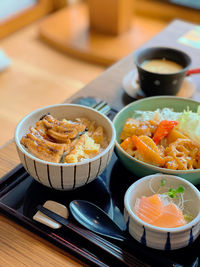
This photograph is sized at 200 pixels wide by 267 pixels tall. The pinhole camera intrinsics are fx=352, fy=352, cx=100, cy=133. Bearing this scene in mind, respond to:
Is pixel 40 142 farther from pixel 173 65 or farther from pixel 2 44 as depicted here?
pixel 2 44

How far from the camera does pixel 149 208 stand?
83cm

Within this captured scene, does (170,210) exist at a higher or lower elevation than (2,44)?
higher

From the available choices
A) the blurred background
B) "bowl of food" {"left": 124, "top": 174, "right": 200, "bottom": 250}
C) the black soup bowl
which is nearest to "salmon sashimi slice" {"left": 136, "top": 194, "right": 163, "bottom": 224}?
"bowl of food" {"left": 124, "top": 174, "right": 200, "bottom": 250}

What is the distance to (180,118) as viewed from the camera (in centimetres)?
111

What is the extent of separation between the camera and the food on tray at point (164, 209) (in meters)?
0.80

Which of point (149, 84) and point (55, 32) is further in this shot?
point (55, 32)

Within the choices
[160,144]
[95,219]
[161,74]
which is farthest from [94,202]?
[161,74]

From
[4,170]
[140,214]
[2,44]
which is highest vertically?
[140,214]

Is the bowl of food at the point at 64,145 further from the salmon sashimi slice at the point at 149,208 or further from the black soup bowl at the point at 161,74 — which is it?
the black soup bowl at the point at 161,74

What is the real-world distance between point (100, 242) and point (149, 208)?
14 centimetres

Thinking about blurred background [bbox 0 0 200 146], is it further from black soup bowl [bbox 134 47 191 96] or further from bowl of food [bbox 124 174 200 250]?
bowl of food [bbox 124 174 200 250]

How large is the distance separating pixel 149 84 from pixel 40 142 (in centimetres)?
57

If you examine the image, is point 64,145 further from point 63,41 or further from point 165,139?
point 63,41

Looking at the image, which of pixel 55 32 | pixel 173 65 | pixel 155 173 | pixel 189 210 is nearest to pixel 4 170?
pixel 155 173
